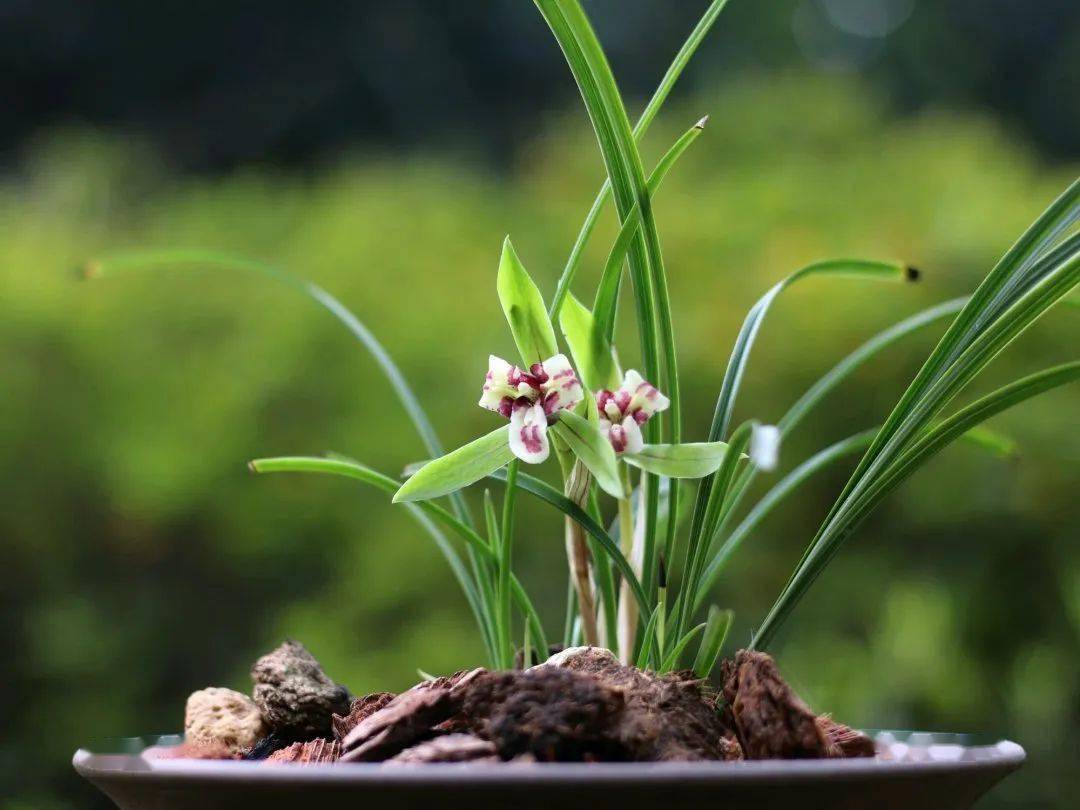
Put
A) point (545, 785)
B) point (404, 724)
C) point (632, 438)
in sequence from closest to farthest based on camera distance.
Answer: point (545, 785) → point (404, 724) → point (632, 438)

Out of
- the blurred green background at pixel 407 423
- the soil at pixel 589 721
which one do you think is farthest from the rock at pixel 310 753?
the blurred green background at pixel 407 423

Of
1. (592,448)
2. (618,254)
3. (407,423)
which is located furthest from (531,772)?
(407,423)

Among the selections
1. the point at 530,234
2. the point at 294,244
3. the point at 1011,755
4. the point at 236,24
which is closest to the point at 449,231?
the point at 530,234

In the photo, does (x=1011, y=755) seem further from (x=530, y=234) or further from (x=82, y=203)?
(x=82, y=203)

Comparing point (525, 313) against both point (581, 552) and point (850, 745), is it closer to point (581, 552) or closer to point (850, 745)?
point (581, 552)

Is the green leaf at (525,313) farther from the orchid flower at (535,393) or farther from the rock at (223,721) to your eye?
the rock at (223,721)

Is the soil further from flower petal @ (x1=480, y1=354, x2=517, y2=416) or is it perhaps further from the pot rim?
flower petal @ (x1=480, y1=354, x2=517, y2=416)

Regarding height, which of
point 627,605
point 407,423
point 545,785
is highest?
point 407,423

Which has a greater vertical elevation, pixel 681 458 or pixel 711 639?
pixel 681 458
